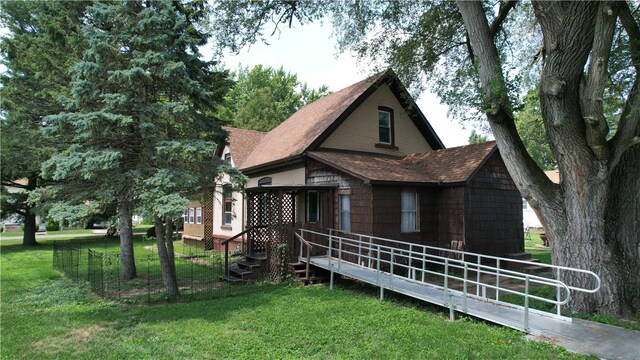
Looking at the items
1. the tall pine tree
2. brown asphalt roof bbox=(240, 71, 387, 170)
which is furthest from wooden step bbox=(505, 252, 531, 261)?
the tall pine tree

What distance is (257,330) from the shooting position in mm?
7117

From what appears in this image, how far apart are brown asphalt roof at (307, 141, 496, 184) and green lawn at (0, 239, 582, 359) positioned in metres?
4.12

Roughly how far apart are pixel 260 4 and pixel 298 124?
24.7 ft

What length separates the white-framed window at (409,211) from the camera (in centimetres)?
1312

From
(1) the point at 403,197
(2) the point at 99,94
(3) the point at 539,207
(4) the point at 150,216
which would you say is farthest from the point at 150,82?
(3) the point at 539,207

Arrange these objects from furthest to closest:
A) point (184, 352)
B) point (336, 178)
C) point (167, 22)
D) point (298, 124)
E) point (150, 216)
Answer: point (298, 124), point (336, 178), point (167, 22), point (150, 216), point (184, 352)

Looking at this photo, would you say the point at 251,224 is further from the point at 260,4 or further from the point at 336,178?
the point at 260,4

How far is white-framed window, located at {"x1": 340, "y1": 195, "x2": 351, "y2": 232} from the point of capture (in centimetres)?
1305

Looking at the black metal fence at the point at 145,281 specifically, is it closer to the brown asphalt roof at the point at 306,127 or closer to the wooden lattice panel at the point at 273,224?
→ the wooden lattice panel at the point at 273,224

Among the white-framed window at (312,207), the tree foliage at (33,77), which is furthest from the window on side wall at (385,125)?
the tree foliage at (33,77)

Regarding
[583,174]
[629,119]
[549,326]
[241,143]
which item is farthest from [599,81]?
[241,143]

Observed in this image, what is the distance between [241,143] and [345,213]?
11735mm

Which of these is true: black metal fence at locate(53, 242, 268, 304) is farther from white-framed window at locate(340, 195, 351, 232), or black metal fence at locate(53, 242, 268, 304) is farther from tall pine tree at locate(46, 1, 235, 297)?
white-framed window at locate(340, 195, 351, 232)

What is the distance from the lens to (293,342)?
6434 mm
